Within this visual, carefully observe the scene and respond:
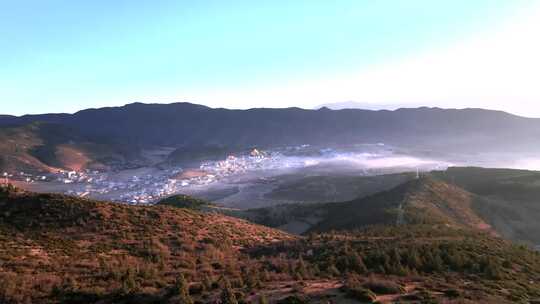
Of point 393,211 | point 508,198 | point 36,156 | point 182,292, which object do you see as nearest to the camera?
point 182,292

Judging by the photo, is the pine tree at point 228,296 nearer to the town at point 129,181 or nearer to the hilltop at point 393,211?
the hilltop at point 393,211

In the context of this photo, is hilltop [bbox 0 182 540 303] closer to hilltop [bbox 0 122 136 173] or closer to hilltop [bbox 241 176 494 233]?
hilltop [bbox 241 176 494 233]

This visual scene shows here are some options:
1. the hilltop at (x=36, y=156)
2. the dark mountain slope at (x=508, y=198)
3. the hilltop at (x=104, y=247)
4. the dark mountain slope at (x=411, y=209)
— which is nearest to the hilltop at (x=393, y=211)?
the dark mountain slope at (x=411, y=209)

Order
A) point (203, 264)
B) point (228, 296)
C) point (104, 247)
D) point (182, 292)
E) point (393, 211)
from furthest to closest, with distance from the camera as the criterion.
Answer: point (393, 211) < point (104, 247) < point (203, 264) < point (182, 292) < point (228, 296)

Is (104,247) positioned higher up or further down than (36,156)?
further down

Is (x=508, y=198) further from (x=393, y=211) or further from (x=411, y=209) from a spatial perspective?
(x=393, y=211)

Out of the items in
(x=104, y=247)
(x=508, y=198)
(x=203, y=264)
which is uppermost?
(x=203, y=264)

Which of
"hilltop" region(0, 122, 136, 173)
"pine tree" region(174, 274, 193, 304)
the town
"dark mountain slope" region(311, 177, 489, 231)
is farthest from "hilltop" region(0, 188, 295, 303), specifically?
"hilltop" region(0, 122, 136, 173)

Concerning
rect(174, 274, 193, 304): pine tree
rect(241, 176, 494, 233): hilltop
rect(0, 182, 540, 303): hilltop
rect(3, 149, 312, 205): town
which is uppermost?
rect(174, 274, 193, 304): pine tree

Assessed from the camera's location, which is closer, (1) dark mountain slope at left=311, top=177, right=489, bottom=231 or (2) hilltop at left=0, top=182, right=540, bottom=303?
(2) hilltop at left=0, top=182, right=540, bottom=303

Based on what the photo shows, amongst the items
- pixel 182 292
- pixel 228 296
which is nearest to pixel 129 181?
pixel 182 292

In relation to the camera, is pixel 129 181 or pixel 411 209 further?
pixel 129 181
